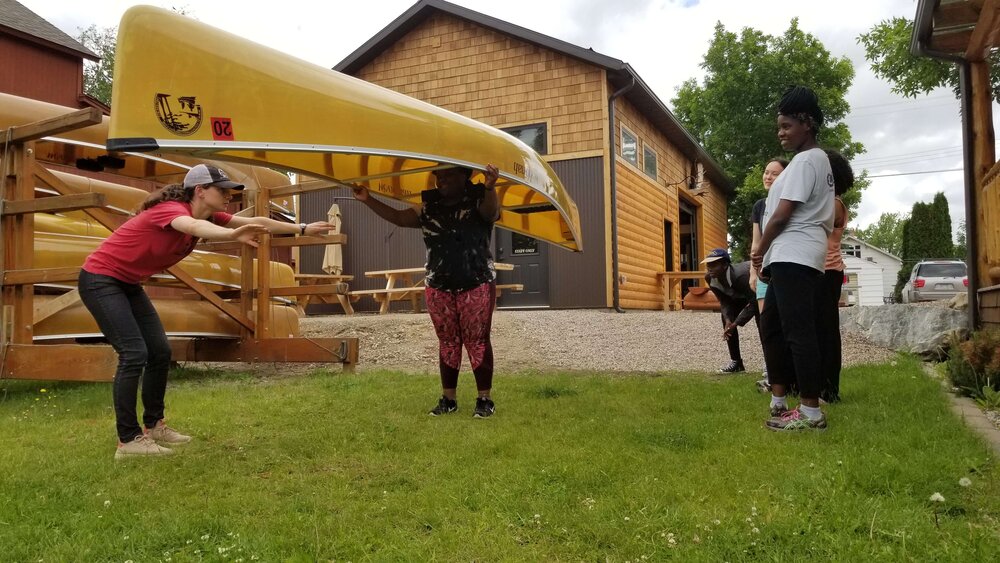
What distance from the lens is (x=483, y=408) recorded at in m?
4.77

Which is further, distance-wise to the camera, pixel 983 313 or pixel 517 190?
pixel 983 313

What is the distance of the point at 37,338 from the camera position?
6270 mm

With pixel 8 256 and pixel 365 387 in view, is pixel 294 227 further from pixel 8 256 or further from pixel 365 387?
pixel 8 256

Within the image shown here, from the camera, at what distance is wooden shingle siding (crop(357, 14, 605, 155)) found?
15.0m

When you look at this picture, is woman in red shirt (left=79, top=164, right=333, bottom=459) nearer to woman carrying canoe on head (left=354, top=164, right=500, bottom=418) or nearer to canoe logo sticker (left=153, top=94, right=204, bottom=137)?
canoe logo sticker (left=153, top=94, right=204, bottom=137)

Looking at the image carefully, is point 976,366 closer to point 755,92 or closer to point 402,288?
point 402,288

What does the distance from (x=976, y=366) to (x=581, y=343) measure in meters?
5.30

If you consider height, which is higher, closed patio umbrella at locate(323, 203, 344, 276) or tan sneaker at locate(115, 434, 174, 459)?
closed patio umbrella at locate(323, 203, 344, 276)

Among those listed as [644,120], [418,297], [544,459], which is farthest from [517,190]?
[644,120]

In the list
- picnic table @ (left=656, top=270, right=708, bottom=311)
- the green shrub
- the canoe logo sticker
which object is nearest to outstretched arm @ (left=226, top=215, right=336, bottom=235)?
the canoe logo sticker

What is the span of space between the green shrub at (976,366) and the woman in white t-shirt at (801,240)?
1.94 meters

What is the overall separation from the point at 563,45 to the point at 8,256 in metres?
11.3

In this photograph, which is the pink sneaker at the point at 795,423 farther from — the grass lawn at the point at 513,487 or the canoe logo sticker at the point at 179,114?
the canoe logo sticker at the point at 179,114

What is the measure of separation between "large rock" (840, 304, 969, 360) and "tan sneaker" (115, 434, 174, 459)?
7.25 meters
